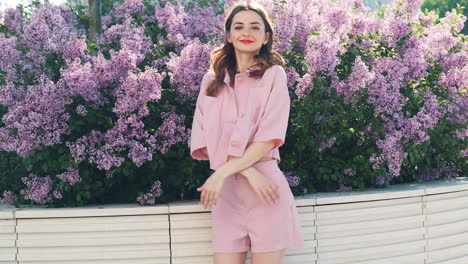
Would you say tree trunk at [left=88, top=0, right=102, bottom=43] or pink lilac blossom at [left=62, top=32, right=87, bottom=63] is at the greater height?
tree trunk at [left=88, top=0, right=102, bottom=43]

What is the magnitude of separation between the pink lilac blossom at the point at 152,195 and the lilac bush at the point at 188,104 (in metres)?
0.01

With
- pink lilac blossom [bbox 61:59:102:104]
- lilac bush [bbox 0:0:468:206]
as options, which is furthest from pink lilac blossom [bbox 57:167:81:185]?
pink lilac blossom [bbox 61:59:102:104]

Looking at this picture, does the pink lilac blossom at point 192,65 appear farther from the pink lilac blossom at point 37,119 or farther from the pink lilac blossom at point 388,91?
the pink lilac blossom at point 388,91

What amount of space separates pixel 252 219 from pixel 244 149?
0.31 metres

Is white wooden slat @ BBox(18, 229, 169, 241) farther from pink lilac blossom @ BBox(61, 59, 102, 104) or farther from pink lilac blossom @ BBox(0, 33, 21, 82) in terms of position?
pink lilac blossom @ BBox(0, 33, 21, 82)

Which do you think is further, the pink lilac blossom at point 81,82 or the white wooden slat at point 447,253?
the white wooden slat at point 447,253

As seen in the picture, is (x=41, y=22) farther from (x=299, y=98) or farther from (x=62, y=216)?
(x=299, y=98)

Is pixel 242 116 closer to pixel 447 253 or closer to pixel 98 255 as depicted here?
pixel 98 255

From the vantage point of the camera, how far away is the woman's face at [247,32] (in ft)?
8.56

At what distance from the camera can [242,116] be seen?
253 centimetres

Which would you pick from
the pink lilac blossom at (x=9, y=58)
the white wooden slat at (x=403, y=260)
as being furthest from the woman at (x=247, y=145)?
the pink lilac blossom at (x=9, y=58)

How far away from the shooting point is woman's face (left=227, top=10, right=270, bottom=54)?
261 centimetres

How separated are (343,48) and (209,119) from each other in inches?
61.6

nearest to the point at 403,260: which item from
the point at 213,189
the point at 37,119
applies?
the point at 213,189
